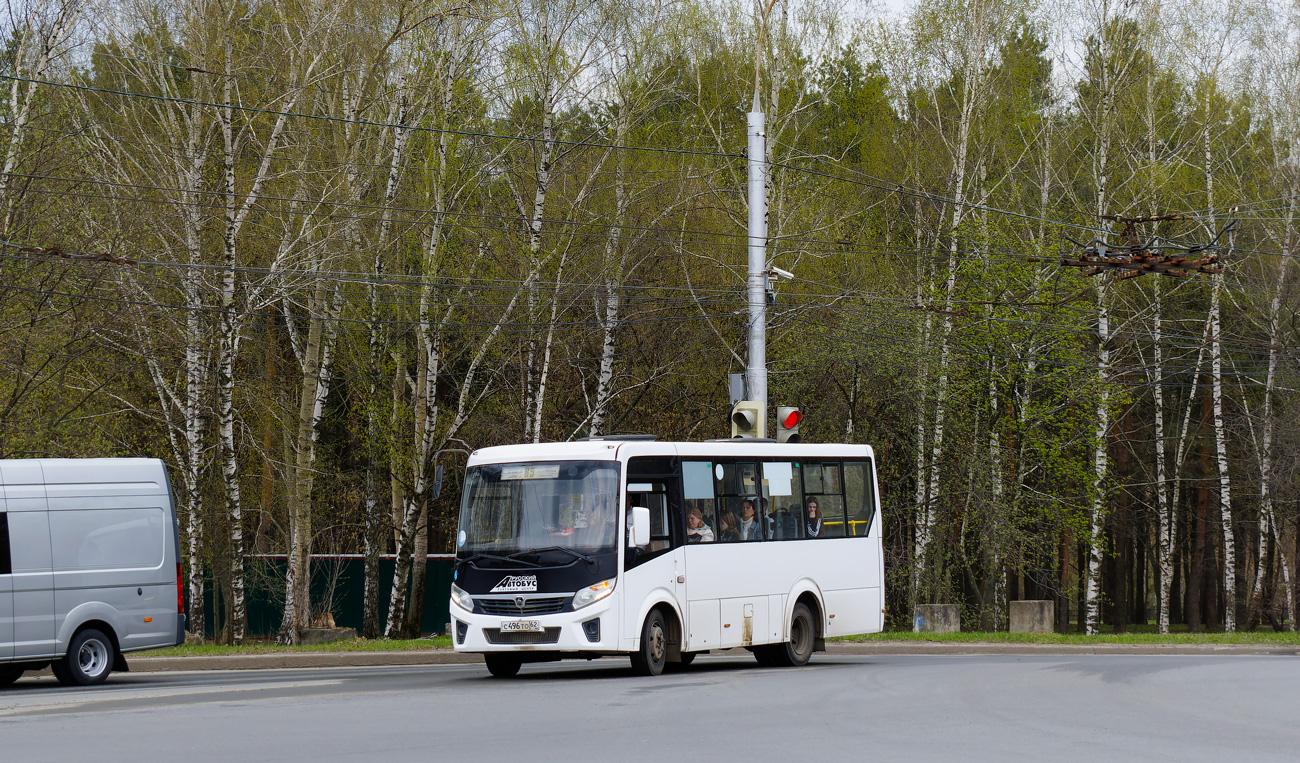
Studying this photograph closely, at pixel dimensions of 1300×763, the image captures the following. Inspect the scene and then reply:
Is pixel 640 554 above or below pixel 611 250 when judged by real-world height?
below

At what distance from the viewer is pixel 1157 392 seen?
39500mm

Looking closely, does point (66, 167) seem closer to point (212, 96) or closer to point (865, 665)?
point (212, 96)

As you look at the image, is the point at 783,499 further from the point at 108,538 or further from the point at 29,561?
the point at 29,561

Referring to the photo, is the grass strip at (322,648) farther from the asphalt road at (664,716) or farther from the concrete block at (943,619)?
the concrete block at (943,619)

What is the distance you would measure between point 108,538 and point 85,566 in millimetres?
412

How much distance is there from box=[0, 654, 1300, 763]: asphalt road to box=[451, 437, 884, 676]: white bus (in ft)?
1.70

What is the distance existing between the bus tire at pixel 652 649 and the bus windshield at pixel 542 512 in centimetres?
104

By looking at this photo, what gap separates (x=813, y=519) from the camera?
1892cm

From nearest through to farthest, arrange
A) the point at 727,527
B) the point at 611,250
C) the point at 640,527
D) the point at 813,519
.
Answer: the point at 640,527, the point at 727,527, the point at 813,519, the point at 611,250

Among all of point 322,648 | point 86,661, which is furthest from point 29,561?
point 322,648

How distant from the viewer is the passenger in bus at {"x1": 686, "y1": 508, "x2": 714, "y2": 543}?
16.8 metres

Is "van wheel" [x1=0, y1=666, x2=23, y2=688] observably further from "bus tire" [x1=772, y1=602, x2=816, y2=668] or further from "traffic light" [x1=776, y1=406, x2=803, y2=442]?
"traffic light" [x1=776, y1=406, x2=803, y2=442]

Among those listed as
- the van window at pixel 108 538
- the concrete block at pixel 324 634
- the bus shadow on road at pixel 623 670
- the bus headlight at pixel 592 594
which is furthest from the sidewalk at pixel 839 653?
the concrete block at pixel 324 634

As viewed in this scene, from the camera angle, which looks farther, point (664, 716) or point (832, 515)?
point (832, 515)
